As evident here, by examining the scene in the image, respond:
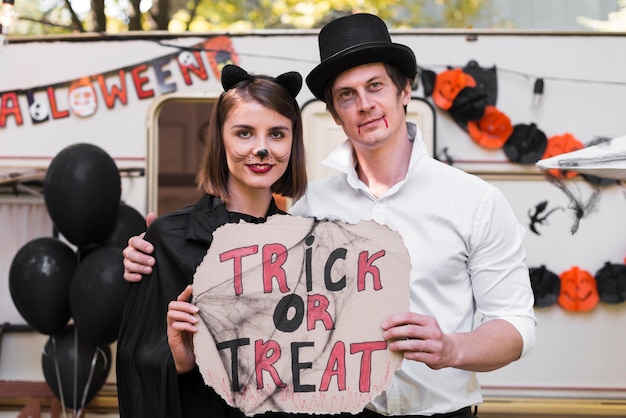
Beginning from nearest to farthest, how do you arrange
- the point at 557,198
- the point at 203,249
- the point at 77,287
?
the point at 203,249
the point at 77,287
the point at 557,198

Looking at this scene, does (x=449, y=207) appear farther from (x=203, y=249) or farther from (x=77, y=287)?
(x=77, y=287)

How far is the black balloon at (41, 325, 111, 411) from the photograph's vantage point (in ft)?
16.0

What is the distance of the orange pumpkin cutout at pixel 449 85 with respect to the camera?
497cm

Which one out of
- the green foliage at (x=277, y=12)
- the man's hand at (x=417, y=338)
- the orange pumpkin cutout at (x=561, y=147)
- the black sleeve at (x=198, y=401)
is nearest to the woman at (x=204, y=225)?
the black sleeve at (x=198, y=401)

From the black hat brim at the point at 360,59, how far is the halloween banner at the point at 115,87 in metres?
2.68

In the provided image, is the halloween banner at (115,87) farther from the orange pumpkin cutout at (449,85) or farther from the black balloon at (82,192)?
the orange pumpkin cutout at (449,85)

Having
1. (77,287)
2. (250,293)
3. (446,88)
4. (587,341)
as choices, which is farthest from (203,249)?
(587,341)

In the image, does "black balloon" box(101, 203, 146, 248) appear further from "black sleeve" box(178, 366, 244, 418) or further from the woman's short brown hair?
"black sleeve" box(178, 366, 244, 418)

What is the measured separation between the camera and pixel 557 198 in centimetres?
500

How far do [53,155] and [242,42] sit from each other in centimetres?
154

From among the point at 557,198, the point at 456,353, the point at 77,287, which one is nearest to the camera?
the point at 456,353

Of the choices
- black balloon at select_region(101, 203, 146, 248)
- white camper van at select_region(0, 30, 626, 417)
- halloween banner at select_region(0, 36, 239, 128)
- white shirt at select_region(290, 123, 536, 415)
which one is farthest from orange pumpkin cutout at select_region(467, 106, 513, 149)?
white shirt at select_region(290, 123, 536, 415)

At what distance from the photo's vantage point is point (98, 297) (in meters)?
4.64

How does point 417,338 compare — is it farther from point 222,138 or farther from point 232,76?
point 232,76
